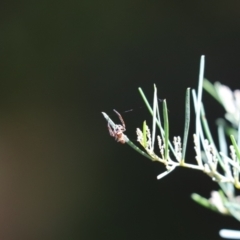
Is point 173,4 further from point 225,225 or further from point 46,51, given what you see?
point 225,225

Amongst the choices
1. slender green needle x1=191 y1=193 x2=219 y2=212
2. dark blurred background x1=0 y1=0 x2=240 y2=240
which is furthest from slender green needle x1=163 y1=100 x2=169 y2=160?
dark blurred background x1=0 y1=0 x2=240 y2=240

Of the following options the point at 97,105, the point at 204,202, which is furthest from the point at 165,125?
the point at 97,105

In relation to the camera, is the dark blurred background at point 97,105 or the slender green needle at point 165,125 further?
the dark blurred background at point 97,105

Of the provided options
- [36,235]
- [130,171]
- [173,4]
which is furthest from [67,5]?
[36,235]

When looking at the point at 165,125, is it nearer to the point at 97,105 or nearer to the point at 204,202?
the point at 204,202

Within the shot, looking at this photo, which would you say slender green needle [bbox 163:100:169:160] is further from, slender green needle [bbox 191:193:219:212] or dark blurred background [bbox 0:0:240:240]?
dark blurred background [bbox 0:0:240:240]

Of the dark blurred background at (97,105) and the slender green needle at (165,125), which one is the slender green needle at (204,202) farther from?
the dark blurred background at (97,105)

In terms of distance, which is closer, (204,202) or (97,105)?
(204,202)

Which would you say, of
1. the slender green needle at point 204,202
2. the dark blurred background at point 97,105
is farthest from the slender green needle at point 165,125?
the dark blurred background at point 97,105
